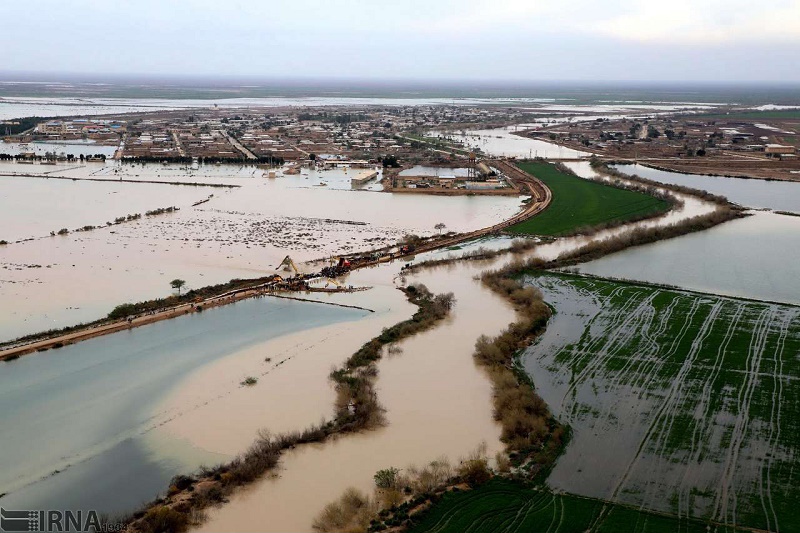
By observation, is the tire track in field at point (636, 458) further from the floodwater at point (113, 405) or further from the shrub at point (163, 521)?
the floodwater at point (113, 405)

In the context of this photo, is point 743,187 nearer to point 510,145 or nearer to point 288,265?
point 510,145

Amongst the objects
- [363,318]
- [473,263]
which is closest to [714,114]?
[473,263]

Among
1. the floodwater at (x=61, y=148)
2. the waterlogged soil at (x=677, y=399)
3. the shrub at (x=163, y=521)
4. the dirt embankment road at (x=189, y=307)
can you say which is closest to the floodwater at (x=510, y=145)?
the dirt embankment road at (x=189, y=307)

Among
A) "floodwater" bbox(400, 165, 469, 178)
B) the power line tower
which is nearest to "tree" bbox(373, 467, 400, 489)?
the power line tower

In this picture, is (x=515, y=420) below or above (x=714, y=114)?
below

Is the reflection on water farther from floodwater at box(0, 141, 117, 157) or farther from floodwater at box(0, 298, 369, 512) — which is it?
floodwater at box(0, 141, 117, 157)

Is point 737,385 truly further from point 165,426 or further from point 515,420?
point 165,426
